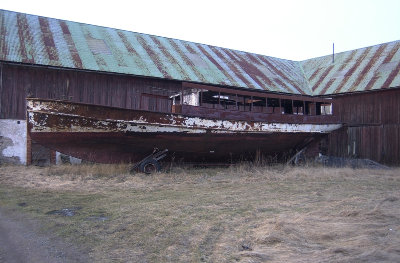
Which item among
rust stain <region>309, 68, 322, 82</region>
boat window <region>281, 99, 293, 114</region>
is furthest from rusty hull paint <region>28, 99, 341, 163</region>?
rust stain <region>309, 68, 322, 82</region>

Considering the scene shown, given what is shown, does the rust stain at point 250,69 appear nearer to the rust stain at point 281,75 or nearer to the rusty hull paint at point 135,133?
the rust stain at point 281,75

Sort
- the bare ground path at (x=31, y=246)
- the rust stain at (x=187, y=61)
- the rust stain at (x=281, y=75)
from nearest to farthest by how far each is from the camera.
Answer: the bare ground path at (x=31, y=246) < the rust stain at (x=187, y=61) < the rust stain at (x=281, y=75)

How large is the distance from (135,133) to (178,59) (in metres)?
7.74

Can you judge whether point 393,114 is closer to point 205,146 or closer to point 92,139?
point 205,146

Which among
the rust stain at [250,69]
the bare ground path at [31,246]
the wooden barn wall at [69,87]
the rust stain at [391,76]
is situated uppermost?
the rust stain at [250,69]

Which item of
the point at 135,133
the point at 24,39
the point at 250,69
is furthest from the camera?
the point at 250,69

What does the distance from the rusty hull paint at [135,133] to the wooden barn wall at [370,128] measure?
5.58m

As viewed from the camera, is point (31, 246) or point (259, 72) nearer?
point (31, 246)

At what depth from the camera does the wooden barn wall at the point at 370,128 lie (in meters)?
15.9

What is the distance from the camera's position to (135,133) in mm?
10328

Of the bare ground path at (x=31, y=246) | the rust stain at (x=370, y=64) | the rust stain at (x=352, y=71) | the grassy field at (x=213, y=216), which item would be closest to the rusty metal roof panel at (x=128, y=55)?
the rust stain at (x=352, y=71)

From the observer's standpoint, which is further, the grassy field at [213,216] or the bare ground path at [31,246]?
the grassy field at [213,216]

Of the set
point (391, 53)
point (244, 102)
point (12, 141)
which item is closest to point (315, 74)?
point (391, 53)

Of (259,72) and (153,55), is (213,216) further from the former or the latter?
(259,72)
